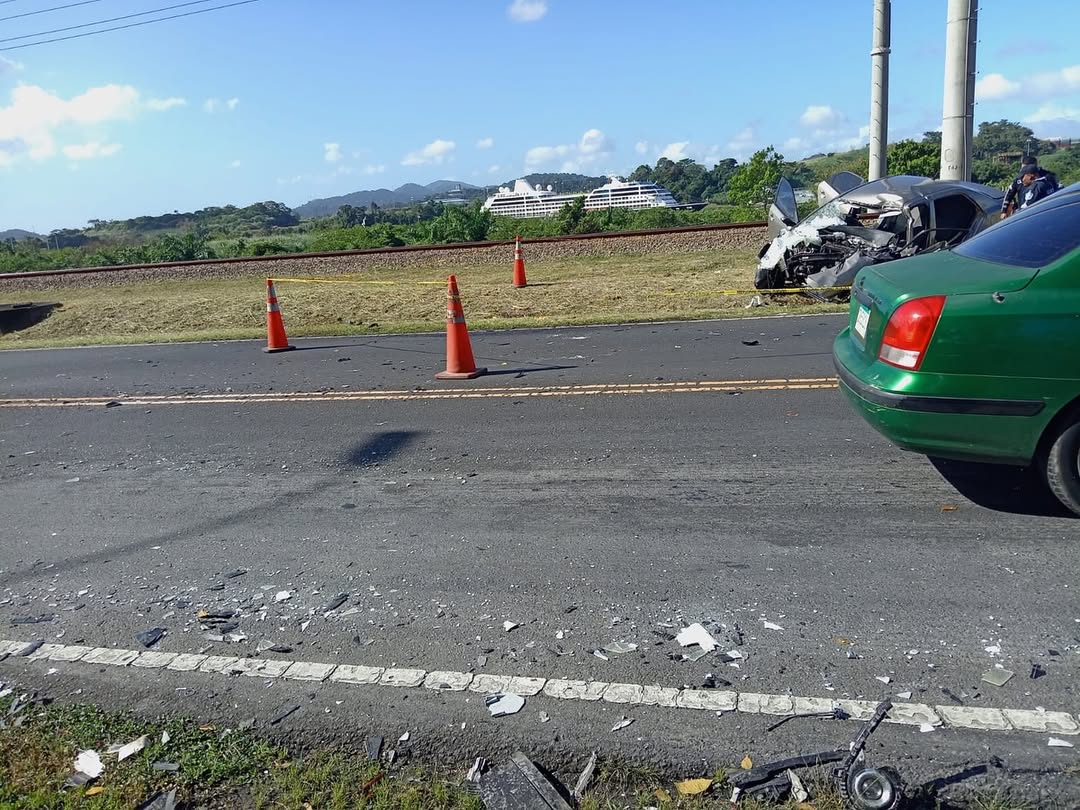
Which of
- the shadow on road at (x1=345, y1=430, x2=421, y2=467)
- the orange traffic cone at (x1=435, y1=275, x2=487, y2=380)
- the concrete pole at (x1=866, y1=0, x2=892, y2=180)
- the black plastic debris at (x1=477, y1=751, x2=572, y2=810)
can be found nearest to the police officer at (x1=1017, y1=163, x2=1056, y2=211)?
the concrete pole at (x1=866, y1=0, x2=892, y2=180)

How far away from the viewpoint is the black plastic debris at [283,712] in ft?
10.3

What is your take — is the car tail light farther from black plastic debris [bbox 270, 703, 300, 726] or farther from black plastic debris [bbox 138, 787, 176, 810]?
black plastic debris [bbox 138, 787, 176, 810]

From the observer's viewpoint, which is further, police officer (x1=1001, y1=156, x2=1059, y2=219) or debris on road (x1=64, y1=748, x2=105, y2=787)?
police officer (x1=1001, y1=156, x2=1059, y2=219)

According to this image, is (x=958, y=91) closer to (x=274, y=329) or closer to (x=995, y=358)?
Answer: (x=274, y=329)

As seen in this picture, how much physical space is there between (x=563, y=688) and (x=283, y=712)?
1.08 metres

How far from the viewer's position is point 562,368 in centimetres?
938

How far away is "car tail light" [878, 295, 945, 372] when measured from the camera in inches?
166

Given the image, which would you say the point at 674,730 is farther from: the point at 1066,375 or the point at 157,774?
the point at 1066,375

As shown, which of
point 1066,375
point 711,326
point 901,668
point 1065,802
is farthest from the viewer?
point 711,326

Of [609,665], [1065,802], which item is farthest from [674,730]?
[1065,802]

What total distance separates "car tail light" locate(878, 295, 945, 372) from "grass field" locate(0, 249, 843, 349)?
8088mm

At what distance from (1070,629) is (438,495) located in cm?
→ 354

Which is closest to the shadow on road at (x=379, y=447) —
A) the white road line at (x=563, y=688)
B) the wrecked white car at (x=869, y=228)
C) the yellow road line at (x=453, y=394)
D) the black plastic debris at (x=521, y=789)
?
the yellow road line at (x=453, y=394)

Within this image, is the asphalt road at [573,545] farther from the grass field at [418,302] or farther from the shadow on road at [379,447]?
the grass field at [418,302]
